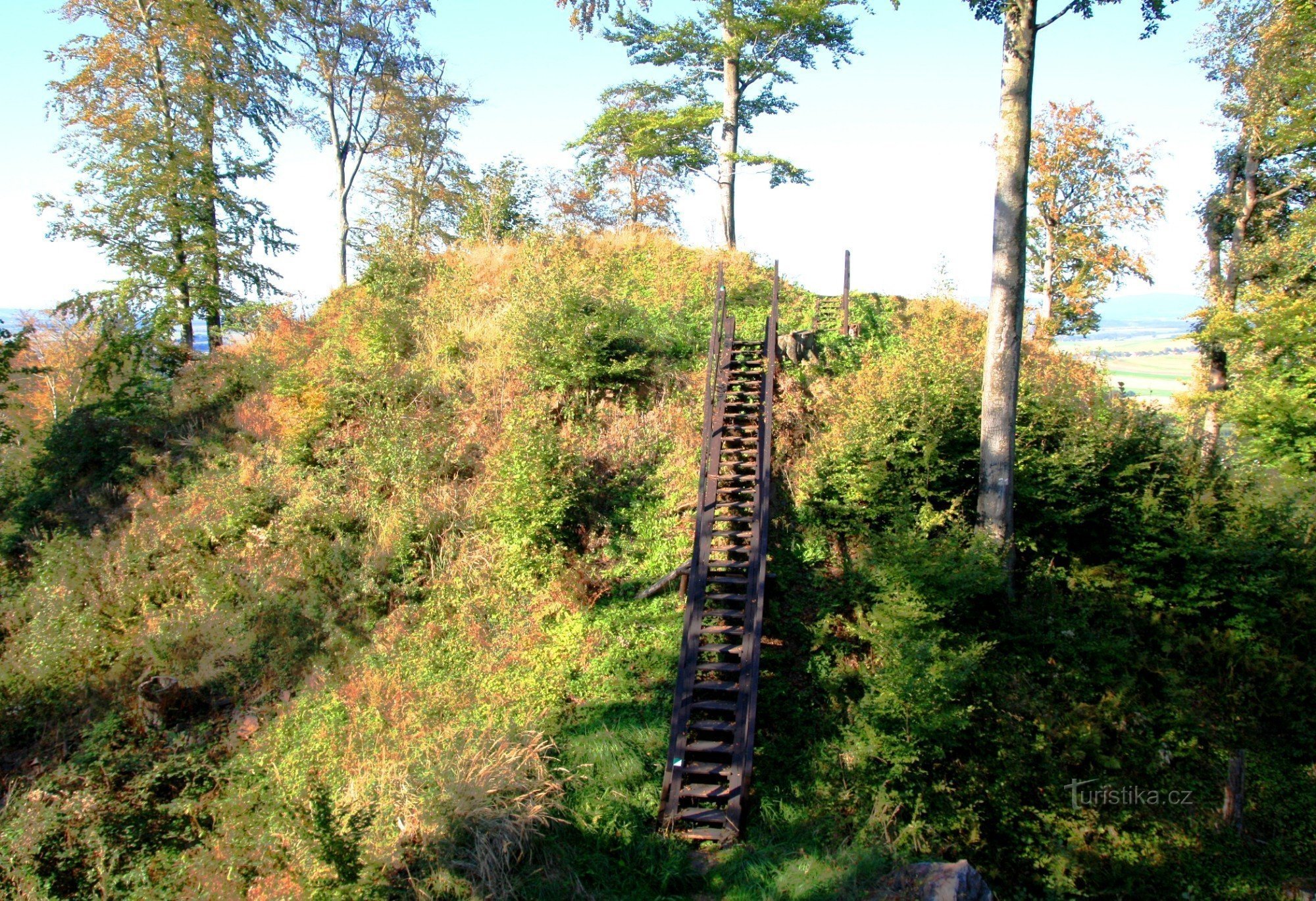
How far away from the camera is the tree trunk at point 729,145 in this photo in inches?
759

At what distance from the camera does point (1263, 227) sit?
17766 mm

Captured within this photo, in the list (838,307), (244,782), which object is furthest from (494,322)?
(244,782)

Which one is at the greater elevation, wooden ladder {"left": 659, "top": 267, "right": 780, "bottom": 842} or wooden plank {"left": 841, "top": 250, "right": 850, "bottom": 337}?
wooden plank {"left": 841, "top": 250, "right": 850, "bottom": 337}

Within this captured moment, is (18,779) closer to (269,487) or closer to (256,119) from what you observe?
(269,487)

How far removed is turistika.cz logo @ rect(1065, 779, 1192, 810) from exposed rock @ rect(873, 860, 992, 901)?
84.2 inches

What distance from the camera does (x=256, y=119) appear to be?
19719 millimetres

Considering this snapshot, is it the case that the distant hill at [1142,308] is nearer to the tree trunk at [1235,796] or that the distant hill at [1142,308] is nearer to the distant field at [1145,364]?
the distant field at [1145,364]

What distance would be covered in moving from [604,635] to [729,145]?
570 inches

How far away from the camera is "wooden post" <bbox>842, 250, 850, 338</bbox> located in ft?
47.0

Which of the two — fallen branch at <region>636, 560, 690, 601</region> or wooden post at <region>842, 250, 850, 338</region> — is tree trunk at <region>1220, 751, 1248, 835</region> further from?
wooden post at <region>842, 250, 850, 338</region>

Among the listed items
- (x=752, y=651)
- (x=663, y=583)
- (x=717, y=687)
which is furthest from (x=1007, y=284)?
(x=717, y=687)

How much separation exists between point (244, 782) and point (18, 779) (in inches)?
126

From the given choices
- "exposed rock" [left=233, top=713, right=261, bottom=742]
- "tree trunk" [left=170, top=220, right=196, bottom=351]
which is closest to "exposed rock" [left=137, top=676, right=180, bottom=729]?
"exposed rock" [left=233, top=713, right=261, bottom=742]

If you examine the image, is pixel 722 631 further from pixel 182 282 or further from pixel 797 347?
pixel 182 282
